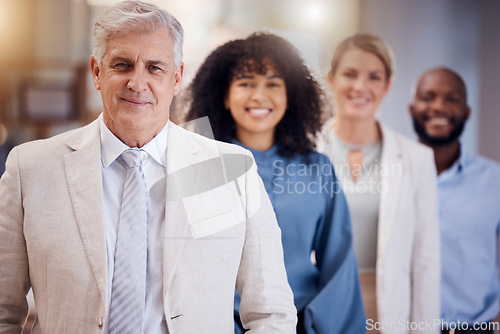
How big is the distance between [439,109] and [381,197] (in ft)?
1.96

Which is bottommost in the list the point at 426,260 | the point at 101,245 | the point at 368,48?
the point at 426,260

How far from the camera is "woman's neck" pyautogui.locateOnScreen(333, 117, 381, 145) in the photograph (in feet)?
6.72

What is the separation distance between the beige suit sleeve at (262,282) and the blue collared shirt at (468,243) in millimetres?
1012

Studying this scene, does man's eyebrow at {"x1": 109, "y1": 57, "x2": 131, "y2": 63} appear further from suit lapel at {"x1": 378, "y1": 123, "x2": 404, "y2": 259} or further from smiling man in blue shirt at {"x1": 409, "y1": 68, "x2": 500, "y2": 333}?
smiling man in blue shirt at {"x1": 409, "y1": 68, "x2": 500, "y2": 333}

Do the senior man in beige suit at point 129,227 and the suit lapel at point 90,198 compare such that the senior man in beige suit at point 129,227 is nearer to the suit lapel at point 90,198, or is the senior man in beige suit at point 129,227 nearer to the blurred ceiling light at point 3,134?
the suit lapel at point 90,198

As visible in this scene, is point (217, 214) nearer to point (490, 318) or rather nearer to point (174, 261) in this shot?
point (174, 261)

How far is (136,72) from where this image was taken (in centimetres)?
144

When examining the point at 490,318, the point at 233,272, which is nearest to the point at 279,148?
the point at 233,272

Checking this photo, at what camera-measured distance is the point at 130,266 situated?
4.58 feet

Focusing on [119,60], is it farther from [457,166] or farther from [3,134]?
[457,166]

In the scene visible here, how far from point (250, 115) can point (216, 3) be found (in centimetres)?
58

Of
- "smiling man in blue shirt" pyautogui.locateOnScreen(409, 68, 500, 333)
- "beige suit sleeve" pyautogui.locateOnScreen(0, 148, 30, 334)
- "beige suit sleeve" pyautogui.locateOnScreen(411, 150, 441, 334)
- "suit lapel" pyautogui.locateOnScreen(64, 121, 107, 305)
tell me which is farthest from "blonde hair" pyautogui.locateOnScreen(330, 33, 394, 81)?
"beige suit sleeve" pyautogui.locateOnScreen(0, 148, 30, 334)

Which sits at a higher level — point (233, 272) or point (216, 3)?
point (216, 3)

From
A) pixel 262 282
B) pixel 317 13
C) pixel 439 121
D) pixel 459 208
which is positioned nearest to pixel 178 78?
pixel 262 282
